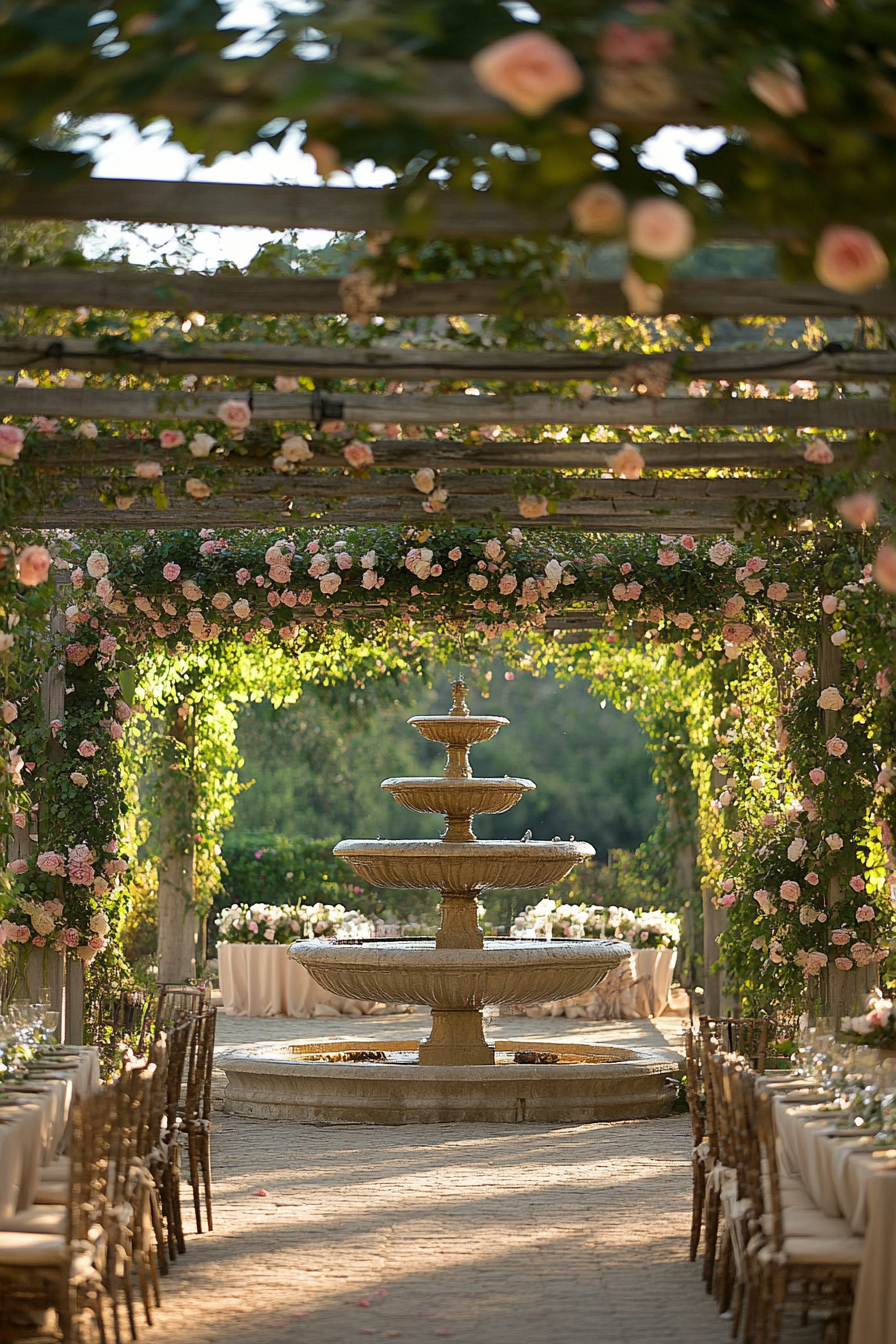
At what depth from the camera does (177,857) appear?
11664mm

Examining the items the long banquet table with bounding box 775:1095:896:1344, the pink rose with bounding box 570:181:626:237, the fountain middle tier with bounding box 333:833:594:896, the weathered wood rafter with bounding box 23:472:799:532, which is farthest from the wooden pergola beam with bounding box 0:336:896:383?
the fountain middle tier with bounding box 333:833:594:896

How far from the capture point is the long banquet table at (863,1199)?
3912 mm

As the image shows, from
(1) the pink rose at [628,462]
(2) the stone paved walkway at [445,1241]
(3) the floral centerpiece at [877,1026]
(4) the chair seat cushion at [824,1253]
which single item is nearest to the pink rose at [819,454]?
(1) the pink rose at [628,462]

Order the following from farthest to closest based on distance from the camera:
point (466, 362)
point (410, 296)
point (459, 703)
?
point (459, 703)
point (466, 362)
point (410, 296)

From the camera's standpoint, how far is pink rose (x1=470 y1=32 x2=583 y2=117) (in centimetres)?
234

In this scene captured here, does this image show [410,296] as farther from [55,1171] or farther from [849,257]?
[55,1171]

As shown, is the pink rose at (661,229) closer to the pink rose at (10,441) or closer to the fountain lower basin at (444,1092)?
the pink rose at (10,441)

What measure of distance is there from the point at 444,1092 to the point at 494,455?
4384mm

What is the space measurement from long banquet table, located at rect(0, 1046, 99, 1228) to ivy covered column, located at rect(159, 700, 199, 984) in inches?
208

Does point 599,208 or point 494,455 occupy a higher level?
point 494,455

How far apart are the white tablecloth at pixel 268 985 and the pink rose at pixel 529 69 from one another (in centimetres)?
1241

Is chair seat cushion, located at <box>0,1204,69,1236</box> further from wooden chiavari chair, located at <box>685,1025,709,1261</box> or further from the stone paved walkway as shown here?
wooden chiavari chair, located at <box>685,1025,709,1261</box>

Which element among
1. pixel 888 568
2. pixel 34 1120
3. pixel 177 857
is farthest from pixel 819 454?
pixel 177 857

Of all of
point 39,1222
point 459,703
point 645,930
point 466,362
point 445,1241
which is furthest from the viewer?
point 645,930
